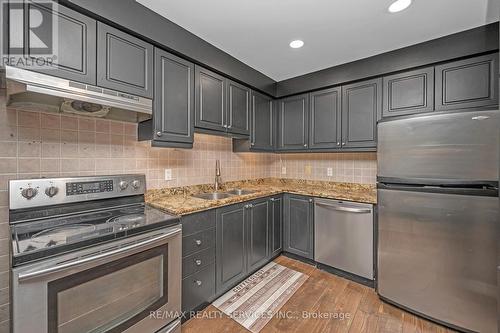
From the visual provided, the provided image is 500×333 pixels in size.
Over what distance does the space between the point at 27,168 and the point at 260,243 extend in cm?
209

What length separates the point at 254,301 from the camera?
6.58ft

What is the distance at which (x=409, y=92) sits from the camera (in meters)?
2.15

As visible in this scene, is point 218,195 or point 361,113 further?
point 218,195

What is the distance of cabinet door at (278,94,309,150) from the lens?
290 cm

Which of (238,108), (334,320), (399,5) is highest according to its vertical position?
(399,5)

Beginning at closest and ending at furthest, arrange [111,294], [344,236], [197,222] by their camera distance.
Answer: [111,294] < [197,222] < [344,236]

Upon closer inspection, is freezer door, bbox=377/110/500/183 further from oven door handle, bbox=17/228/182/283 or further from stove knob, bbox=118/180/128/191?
stove knob, bbox=118/180/128/191

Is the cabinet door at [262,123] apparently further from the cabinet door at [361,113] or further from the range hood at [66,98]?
the range hood at [66,98]

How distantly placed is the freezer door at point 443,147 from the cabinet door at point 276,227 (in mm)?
1211

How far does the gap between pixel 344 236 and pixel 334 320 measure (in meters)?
0.82

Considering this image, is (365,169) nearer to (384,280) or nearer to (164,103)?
(384,280)

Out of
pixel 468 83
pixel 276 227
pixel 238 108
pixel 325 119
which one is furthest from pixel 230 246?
pixel 468 83

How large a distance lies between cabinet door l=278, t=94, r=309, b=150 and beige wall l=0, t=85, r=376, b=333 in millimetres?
563

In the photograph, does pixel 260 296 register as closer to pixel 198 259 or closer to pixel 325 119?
pixel 198 259
